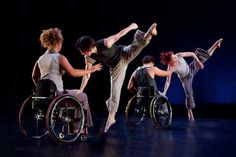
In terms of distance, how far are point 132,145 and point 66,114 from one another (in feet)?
1.82

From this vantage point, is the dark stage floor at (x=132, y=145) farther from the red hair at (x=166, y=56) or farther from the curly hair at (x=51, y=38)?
the red hair at (x=166, y=56)

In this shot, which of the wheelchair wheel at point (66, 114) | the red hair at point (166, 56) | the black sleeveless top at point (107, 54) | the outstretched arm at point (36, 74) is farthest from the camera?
the red hair at point (166, 56)

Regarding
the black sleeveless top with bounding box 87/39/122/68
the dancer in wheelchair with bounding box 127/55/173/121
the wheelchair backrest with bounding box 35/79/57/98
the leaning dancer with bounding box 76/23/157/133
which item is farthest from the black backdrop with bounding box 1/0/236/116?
the wheelchair backrest with bounding box 35/79/57/98

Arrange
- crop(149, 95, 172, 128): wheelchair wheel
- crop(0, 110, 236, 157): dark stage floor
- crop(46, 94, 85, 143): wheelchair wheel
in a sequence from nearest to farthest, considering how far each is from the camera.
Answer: crop(0, 110, 236, 157): dark stage floor → crop(46, 94, 85, 143): wheelchair wheel → crop(149, 95, 172, 128): wheelchair wheel

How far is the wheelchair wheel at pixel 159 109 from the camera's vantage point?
400cm

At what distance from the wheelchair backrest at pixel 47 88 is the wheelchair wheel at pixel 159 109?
1.26 meters

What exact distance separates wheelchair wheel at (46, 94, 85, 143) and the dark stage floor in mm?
111

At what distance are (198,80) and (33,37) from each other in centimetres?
265

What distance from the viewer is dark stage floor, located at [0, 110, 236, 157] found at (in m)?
2.68

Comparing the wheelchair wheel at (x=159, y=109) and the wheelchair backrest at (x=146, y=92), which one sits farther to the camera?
the wheelchair backrest at (x=146, y=92)

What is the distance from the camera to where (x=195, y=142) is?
328 centimetres

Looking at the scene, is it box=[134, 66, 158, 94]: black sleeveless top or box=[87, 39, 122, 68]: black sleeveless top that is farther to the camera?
box=[134, 66, 158, 94]: black sleeveless top

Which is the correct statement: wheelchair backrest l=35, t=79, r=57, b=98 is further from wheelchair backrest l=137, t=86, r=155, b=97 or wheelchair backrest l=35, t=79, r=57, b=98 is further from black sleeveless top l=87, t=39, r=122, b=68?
wheelchair backrest l=137, t=86, r=155, b=97

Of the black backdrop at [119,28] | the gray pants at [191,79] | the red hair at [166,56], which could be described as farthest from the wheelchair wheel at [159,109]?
the black backdrop at [119,28]
